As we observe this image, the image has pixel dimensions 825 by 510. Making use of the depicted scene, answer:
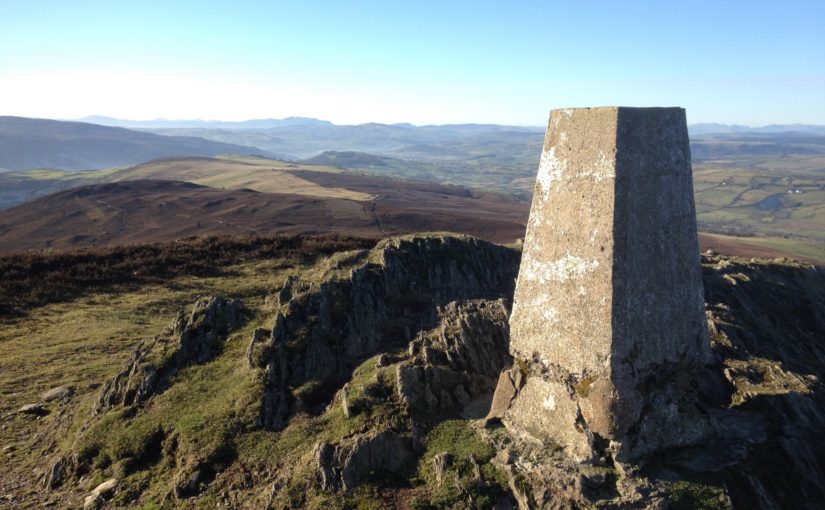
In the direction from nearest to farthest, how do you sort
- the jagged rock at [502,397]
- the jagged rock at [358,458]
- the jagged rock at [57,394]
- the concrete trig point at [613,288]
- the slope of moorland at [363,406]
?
the concrete trig point at [613,288]
the slope of moorland at [363,406]
the jagged rock at [358,458]
the jagged rock at [502,397]
the jagged rock at [57,394]

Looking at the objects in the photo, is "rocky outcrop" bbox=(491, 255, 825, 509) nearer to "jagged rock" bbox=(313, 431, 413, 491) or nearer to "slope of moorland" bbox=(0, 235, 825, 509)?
"slope of moorland" bbox=(0, 235, 825, 509)

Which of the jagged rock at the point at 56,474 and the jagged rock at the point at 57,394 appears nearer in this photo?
the jagged rock at the point at 56,474

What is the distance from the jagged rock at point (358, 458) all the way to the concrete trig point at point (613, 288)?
3037 millimetres

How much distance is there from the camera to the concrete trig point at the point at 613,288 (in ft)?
39.1

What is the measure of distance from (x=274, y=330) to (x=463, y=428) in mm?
7297

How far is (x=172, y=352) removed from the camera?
1800 centimetres

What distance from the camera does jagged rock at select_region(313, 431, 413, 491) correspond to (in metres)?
12.4

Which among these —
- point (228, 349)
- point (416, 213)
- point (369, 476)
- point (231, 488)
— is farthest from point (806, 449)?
point (416, 213)

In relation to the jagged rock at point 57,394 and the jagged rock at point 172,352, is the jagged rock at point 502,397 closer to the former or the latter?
the jagged rock at point 172,352

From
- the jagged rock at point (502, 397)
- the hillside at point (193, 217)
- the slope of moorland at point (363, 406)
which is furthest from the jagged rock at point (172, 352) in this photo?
the hillside at point (193, 217)

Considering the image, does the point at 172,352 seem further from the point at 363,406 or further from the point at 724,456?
the point at 724,456

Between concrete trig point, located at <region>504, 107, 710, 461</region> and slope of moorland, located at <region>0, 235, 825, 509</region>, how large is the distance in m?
0.99

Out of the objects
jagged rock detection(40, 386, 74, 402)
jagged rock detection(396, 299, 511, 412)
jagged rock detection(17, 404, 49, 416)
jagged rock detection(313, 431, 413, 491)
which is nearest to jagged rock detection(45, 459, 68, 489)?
jagged rock detection(17, 404, 49, 416)

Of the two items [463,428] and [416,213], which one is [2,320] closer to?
[463,428]
